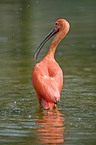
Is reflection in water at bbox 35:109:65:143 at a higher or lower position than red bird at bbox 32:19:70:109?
lower

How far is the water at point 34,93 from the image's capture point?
7477 millimetres

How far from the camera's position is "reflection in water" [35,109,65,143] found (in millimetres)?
7254

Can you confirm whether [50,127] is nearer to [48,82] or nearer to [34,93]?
[48,82]

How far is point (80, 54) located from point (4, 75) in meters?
3.50

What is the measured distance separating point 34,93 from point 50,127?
2498mm

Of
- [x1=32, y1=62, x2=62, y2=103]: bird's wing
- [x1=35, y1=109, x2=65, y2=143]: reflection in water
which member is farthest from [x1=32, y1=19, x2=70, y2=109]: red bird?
[x1=35, y1=109, x2=65, y2=143]: reflection in water

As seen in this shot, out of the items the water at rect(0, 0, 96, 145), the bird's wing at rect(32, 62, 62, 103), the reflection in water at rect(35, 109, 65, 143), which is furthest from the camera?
the bird's wing at rect(32, 62, 62, 103)

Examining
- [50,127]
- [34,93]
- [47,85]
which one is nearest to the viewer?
[50,127]

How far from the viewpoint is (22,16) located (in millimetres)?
25328

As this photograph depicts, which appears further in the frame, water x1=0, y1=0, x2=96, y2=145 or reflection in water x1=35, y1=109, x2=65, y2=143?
water x1=0, y1=0, x2=96, y2=145

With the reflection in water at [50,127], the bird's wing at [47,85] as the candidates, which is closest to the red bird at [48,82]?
the bird's wing at [47,85]

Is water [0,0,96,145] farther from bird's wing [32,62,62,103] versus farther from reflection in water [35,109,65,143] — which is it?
bird's wing [32,62,62,103]

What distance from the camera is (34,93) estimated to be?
10281mm

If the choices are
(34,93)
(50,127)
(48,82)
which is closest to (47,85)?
(48,82)
